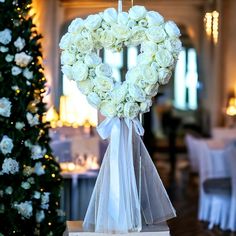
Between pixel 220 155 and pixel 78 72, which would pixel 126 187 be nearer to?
pixel 78 72

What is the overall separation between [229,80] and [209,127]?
185cm

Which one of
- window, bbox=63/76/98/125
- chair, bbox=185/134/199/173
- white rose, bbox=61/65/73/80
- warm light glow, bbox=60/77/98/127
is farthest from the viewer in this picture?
chair, bbox=185/134/199/173

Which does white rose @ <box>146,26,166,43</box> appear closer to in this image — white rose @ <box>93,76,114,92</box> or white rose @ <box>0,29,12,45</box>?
white rose @ <box>93,76,114,92</box>

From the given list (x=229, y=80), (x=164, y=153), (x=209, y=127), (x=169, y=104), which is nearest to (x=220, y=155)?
(x=229, y=80)

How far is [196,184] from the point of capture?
1095cm

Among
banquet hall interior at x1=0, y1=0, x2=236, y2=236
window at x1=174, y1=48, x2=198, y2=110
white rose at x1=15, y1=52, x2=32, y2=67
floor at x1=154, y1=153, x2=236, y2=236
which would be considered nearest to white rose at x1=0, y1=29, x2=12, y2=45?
white rose at x1=15, y1=52, x2=32, y2=67

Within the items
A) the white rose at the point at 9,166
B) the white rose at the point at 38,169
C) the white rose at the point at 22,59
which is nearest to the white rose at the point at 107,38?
the white rose at the point at 22,59

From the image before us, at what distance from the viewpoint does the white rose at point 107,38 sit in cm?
250

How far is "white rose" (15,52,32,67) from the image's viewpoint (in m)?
4.18

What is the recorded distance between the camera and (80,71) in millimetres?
2496

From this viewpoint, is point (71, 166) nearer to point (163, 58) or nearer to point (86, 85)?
point (86, 85)

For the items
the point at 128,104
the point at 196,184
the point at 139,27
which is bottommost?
the point at 196,184

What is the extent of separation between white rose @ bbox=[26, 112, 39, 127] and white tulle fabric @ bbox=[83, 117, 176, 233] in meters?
1.70

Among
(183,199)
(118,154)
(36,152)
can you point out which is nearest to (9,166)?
(36,152)
